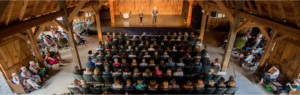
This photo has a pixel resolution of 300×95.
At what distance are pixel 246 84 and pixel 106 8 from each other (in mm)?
13356

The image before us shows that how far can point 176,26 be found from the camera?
1198 cm

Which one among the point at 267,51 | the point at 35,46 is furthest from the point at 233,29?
the point at 35,46

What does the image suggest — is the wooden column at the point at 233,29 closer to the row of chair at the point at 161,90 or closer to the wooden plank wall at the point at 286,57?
the wooden plank wall at the point at 286,57

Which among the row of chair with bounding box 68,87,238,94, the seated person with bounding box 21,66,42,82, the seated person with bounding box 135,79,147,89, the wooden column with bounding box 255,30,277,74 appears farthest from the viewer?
the wooden column with bounding box 255,30,277,74

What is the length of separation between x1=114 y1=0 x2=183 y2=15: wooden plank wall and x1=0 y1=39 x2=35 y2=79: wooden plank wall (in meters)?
10.4

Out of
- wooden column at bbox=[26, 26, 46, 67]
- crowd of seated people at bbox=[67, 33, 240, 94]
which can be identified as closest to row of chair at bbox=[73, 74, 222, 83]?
crowd of seated people at bbox=[67, 33, 240, 94]

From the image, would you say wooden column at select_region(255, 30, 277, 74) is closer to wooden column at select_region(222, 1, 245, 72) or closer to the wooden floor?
the wooden floor

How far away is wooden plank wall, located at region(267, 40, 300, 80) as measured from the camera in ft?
18.9

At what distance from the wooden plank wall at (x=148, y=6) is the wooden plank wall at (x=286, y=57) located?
10942 millimetres

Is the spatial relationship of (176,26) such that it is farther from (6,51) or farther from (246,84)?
(6,51)

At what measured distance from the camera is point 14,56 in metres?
5.90

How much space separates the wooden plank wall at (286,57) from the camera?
5.75 metres

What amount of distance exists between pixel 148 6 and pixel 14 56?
12.4 m

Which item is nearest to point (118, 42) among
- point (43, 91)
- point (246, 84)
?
point (43, 91)
